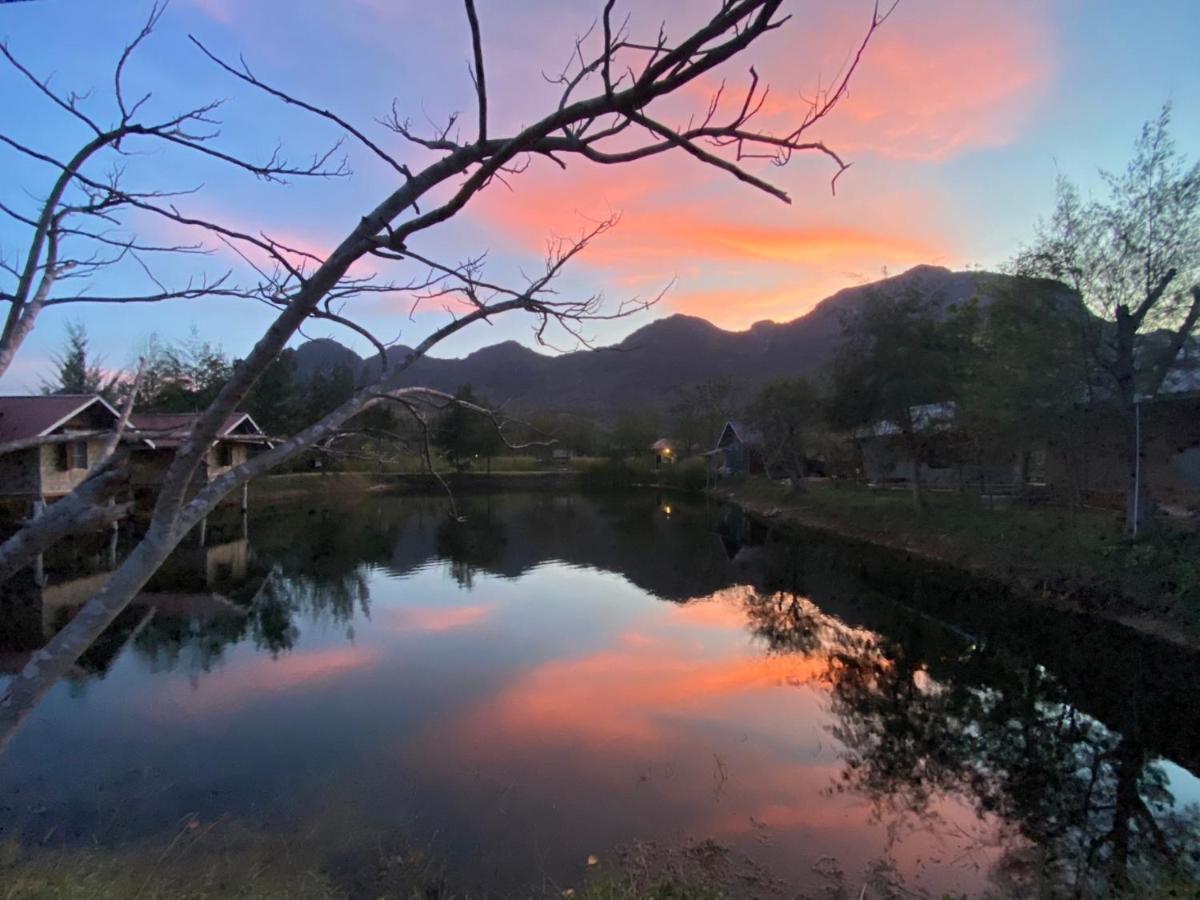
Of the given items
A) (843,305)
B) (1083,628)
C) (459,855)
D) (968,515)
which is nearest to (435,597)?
(459,855)

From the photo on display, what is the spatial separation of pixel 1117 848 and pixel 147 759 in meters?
9.52

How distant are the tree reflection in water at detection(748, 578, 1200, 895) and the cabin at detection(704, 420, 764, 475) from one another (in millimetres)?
35313

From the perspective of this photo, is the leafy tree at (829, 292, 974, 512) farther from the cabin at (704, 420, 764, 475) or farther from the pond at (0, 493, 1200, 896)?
the cabin at (704, 420, 764, 475)

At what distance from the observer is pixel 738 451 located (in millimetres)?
49938

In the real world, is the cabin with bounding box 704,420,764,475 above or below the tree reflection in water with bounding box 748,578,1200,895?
above

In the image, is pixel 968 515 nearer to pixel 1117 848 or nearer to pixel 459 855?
pixel 1117 848

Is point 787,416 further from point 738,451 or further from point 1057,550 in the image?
point 1057,550

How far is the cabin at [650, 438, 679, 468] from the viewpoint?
206 feet

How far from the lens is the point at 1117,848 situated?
6152 millimetres

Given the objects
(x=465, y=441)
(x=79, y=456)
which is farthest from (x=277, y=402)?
(x=79, y=456)

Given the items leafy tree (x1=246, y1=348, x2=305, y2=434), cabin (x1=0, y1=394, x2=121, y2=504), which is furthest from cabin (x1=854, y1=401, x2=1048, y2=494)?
leafy tree (x1=246, y1=348, x2=305, y2=434)

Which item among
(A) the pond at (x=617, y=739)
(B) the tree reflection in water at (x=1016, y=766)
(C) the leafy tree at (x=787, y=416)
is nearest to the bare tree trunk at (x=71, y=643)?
(A) the pond at (x=617, y=739)

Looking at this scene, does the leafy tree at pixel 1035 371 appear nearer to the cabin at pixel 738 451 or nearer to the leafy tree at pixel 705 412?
the cabin at pixel 738 451

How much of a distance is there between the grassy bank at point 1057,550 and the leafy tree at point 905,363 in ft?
5.08
